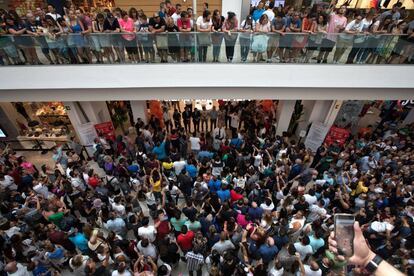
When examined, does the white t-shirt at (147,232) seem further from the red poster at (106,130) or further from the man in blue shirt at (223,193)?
the red poster at (106,130)

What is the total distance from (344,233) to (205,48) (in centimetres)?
701

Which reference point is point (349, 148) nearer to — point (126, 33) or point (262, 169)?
point (262, 169)

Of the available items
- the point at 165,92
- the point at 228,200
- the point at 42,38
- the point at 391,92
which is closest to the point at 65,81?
the point at 42,38

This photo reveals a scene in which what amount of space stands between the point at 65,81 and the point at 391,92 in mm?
11020

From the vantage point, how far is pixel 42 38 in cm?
821

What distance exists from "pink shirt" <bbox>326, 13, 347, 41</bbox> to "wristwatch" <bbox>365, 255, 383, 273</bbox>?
7612 mm

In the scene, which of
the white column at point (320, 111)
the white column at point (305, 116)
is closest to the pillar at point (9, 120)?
the white column at point (305, 116)

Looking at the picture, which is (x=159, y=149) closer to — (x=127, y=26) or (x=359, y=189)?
(x=127, y=26)

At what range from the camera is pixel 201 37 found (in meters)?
8.33

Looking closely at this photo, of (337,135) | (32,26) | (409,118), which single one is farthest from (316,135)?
(32,26)

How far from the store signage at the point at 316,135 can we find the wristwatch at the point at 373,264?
29.6 feet

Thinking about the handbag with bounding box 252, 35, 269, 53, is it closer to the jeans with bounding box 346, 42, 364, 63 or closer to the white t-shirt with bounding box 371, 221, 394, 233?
the jeans with bounding box 346, 42, 364, 63

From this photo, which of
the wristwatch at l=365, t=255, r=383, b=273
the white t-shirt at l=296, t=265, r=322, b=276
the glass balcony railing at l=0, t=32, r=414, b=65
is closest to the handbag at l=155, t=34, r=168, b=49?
the glass balcony railing at l=0, t=32, r=414, b=65

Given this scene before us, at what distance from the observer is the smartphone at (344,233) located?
2629 mm
